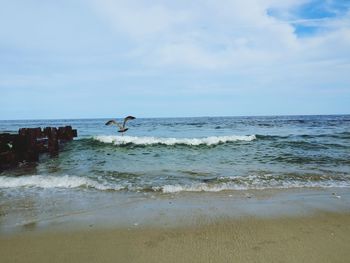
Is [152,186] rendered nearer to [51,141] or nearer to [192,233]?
[192,233]

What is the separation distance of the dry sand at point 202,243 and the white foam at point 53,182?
312cm

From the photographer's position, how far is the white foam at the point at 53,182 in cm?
756

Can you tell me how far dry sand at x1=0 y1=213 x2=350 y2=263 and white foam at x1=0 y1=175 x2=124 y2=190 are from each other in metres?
3.12

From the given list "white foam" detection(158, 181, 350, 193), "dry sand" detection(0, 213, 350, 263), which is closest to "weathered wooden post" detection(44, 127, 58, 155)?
"white foam" detection(158, 181, 350, 193)

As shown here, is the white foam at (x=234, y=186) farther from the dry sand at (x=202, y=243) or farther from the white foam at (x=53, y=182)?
the dry sand at (x=202, y=243)

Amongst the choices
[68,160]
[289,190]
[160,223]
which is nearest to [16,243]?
[160,223]

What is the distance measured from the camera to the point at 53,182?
7973 millimetres

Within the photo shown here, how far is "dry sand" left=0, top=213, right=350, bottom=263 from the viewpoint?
11.6 feet

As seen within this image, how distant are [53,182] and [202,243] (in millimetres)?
5283

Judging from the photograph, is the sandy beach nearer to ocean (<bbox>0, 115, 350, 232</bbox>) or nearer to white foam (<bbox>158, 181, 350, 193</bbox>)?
ocean (<bbox>0, 115, 350, 232</bbox>)

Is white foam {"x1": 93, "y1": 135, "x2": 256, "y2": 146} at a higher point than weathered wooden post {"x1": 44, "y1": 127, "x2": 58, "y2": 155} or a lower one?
lower

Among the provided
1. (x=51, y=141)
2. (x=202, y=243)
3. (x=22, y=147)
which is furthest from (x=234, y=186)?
(x=51, y=141)

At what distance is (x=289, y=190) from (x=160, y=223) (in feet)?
11.1

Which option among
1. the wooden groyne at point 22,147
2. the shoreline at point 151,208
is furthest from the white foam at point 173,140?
the shoreline at point 151,208
